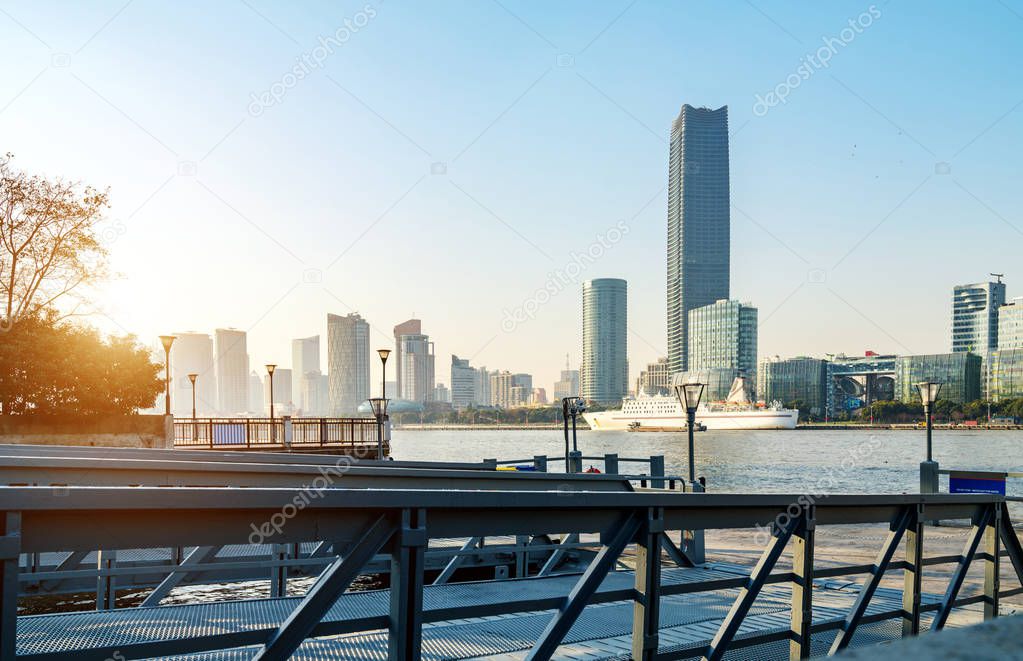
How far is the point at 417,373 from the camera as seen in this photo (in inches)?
7067

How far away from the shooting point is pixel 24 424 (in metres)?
24.9

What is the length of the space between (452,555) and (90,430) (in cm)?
2400

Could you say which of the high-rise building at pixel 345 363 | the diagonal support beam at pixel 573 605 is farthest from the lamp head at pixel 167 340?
the high-rise building at pixel 345 363

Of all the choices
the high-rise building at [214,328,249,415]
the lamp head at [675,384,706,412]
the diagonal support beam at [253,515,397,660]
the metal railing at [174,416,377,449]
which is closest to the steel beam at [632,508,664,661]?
the diagonal support beam at [253,515,397,660]

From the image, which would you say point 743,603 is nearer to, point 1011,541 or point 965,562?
point 965,562

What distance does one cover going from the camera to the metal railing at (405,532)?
8.81ft

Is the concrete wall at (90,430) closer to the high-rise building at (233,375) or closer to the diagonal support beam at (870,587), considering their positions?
the diagonal support beam at (870,587)

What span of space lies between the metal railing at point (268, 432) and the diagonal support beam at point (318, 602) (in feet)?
92.9

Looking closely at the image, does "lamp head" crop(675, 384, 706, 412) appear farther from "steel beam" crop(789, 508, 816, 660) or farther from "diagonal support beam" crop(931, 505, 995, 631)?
"steel beam" crop(789, 508, 816, 660)

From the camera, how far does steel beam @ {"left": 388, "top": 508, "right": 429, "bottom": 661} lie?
3307 millimetres

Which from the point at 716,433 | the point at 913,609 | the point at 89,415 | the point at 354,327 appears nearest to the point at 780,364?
the point at 716,433

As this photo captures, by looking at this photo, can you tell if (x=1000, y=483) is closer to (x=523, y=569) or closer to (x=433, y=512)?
(x=523, y=569)

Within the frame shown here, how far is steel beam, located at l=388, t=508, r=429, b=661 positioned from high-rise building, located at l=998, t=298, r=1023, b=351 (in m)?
203

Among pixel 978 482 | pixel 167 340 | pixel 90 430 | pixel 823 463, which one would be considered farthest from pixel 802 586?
pixel 823 463
